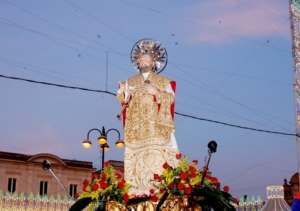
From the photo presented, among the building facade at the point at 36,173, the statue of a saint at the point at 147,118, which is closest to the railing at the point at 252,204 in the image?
the statue of a saint at the point at 147,118

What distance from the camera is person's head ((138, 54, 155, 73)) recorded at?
13.8m

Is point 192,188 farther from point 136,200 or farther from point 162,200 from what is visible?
point 136,200

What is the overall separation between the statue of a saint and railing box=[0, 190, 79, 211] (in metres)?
6.38

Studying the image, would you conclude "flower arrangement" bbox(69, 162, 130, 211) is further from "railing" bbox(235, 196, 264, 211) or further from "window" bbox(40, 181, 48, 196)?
"window" bbox(40, 181, 48, 196)

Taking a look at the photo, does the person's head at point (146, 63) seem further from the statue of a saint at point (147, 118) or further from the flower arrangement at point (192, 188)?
the flower arrangement at point (192, 188)

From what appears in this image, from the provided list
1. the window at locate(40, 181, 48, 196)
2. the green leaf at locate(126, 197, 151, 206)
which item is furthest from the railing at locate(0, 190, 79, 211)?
the window at locate(40, 181, 48, 196)

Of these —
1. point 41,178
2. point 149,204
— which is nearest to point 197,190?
point 149,204

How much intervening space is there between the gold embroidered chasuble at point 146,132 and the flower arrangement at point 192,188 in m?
3.07

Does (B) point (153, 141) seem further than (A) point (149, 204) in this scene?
Yes

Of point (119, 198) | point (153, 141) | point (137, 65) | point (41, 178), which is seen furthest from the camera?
point (41, 178)

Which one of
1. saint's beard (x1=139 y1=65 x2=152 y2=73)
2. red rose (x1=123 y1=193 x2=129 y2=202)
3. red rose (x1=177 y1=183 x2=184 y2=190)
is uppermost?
saint's beard (x1=139 y1=65 x2=152 y2=73)

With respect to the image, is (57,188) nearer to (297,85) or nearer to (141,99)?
(297,85)

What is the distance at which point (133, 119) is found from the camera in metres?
13.3

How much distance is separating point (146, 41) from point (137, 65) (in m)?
0.67
